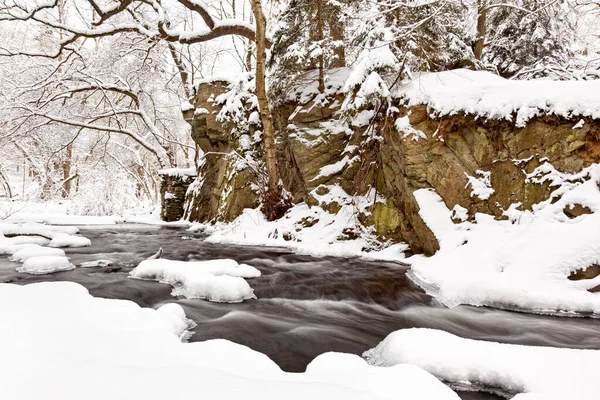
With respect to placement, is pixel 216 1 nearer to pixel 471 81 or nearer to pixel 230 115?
pixel 230 115

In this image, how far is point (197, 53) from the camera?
651 inches

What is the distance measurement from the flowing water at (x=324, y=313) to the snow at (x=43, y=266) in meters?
0.14

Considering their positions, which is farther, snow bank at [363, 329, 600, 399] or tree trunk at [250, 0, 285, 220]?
tree trunk at [250, 0, 285, 220]

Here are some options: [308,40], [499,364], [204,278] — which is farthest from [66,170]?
[499,364]

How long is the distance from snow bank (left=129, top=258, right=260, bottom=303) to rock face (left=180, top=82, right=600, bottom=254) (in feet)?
9.39

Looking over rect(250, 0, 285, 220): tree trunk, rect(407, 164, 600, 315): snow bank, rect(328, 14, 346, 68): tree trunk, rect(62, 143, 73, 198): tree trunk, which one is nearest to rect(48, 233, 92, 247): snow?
rect(250, 0, 285, 220): tree trunk

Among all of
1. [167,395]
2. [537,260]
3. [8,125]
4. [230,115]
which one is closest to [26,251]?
[167,395]

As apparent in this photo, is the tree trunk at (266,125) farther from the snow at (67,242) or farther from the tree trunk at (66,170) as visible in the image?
the tree trunk at (66,170)

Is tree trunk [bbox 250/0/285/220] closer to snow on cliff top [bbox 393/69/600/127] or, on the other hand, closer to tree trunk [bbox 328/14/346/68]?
tree trunk [bbox 328/14/346/68]

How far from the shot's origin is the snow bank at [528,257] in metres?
3.36

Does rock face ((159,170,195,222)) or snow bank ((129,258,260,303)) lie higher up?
rock face ((159,170,195,222))

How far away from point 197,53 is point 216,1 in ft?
8.55

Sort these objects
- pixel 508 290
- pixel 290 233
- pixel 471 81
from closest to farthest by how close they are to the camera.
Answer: pixel 508 290 → pixel 471 81 → pixel 290 233

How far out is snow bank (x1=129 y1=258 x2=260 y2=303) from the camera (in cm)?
340
